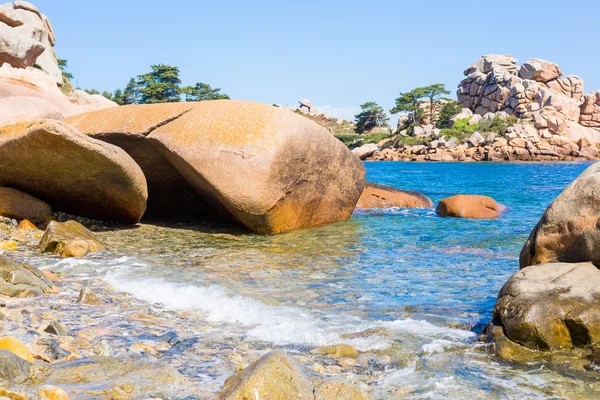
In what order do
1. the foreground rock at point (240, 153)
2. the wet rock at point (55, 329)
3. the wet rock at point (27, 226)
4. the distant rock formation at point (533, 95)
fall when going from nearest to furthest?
the wet rock at point (55, 329) < the wet rock at point (27, 226) < the foreground rock at point (240, 153) < the distant rock formation at point (533, 95)

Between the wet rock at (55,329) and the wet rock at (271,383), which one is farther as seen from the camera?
the wet rock at (55,329)

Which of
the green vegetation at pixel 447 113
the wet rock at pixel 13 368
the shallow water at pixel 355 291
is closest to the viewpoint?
the wet rock at pixel 13 368

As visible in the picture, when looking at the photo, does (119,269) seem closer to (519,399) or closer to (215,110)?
(215,110)

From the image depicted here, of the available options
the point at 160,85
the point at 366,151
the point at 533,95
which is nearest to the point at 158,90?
the point at 160,85

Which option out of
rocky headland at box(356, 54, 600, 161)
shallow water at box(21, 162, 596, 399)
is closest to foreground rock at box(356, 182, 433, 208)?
shallow water at box(21, 162, 596, 399)

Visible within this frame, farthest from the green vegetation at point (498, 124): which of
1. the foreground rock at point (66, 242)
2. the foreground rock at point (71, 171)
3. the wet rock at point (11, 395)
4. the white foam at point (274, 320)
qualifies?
the wet rock at point (11, 395)

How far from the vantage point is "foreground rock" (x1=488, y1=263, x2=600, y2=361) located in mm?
4594

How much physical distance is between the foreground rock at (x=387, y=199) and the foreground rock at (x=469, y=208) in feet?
6.05

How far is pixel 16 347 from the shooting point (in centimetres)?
388

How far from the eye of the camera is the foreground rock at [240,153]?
406 inches

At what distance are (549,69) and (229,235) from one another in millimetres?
87603

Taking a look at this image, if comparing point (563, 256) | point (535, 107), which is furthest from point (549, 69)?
point (563, 256)

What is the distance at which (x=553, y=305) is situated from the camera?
15.6ft

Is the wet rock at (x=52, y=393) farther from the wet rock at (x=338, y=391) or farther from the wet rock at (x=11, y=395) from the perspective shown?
the wet rock at (x=338, y=391)
